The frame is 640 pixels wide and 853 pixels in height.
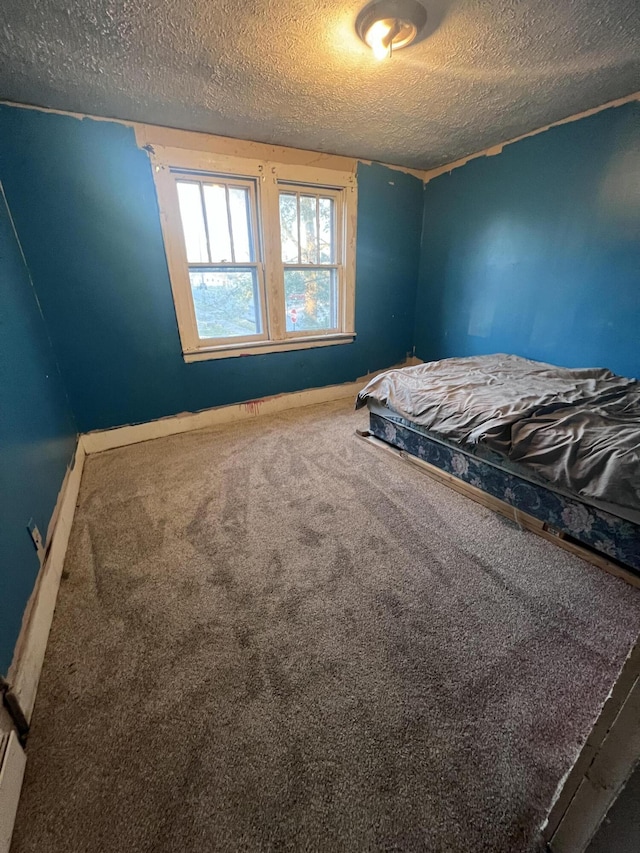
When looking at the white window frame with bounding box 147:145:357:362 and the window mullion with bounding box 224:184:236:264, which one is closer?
the white window frame with bounding box 147:145:357:362

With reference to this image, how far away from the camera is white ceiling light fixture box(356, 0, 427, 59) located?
136 centimetres

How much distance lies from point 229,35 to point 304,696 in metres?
2.66

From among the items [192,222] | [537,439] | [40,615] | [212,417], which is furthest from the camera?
[212,417]

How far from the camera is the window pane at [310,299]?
128 inches

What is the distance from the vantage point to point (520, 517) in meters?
1.79

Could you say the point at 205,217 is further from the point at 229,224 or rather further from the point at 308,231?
the point at 308,231

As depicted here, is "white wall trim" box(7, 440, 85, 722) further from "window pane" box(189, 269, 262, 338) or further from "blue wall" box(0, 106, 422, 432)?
"window pane" box(189, 269, 262, 338)

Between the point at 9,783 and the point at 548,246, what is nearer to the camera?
the point at 9,783

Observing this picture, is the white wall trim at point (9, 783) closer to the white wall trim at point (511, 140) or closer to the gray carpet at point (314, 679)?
the gray carpet at point (314, 679)

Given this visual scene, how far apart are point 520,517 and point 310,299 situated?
104 inches

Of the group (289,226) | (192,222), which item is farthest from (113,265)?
(289,226)

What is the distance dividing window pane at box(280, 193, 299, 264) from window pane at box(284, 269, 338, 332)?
0.47 ft

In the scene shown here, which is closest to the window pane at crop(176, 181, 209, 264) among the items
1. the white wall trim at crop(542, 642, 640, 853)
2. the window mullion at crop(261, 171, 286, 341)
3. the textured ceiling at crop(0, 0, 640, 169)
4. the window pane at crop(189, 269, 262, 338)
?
the window pane at crop(189, 269, 262, 338)

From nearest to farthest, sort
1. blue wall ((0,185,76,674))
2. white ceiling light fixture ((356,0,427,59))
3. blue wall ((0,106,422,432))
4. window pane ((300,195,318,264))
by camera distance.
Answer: blue wall ((0,185,76,674)) < white ceiling light fixture ((356,0,427,59)) < blue wall ((0,106,422,432)) < window pane ((300,195,318,264))
